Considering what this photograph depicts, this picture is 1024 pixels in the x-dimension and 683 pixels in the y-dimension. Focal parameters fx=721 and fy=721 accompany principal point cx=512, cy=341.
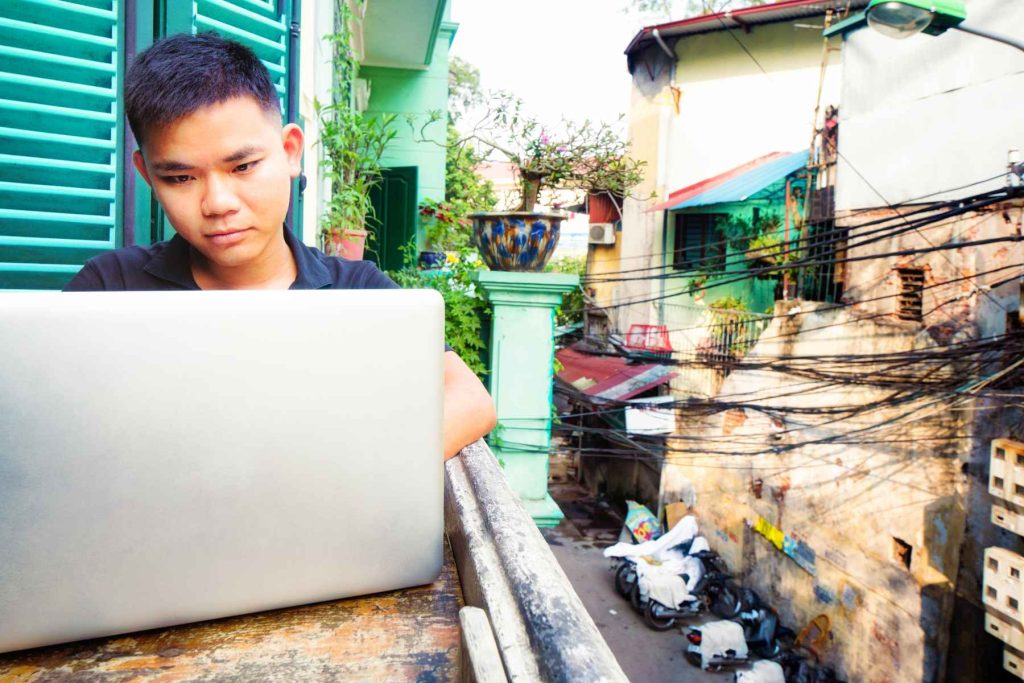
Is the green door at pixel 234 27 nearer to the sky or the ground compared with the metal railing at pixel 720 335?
nearer to the sky

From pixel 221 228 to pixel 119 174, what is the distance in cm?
95

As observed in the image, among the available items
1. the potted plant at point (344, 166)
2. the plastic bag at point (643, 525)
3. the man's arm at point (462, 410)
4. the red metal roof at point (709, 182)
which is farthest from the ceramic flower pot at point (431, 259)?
the red metal roof at point (709, 182)

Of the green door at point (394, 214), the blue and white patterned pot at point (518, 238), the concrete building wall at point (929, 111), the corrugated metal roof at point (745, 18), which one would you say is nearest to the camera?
the blue and white patterned pot at point (518, 238)

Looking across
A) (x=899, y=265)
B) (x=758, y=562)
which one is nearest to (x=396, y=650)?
(x=899, y=265)

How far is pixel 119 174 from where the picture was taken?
168 cm

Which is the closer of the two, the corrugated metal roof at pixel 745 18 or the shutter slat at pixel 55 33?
the shutter slat at pixel 55 33

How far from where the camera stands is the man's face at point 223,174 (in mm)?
878

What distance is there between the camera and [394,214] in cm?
696

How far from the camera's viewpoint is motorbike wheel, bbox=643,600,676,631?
8.66m

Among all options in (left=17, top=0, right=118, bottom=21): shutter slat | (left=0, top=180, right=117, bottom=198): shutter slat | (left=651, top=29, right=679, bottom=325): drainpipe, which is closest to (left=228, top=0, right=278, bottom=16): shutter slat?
(left=17, top=0, right=118, bottom=21): shutter slat

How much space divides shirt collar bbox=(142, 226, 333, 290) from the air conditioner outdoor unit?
14904mm

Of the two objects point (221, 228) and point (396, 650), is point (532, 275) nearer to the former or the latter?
point (221, 228)

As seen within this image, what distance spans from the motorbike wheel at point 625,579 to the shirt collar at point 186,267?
28.8 feet

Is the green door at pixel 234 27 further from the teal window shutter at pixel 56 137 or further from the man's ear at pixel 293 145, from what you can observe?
the man's ear at pixel 293 145
